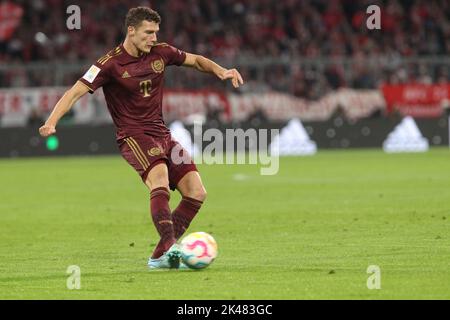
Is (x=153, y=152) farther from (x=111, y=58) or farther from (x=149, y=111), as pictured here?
(x=111, y=58)

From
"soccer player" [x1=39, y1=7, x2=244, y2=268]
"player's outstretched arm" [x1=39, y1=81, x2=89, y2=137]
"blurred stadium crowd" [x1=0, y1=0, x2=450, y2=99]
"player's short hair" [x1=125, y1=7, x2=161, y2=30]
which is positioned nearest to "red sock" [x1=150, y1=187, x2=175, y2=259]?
"soccer player" [x1=39, y1=7, x2=244, y2=268]

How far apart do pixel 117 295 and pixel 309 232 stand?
5358mm

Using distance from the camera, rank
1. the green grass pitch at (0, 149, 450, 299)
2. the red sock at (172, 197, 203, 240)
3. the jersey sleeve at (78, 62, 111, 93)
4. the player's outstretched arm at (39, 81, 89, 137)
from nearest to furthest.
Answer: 1. the green grass pitch at (0, 149, 450, 299)
2. the player's outstretched arm at (39, 81, 89, 137)
3. the jersey sleeve at (78, 62, 111, 93)
4. the red sock at (172, 197, 203, 240)

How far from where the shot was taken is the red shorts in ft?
36.4

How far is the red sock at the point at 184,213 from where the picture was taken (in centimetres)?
1144

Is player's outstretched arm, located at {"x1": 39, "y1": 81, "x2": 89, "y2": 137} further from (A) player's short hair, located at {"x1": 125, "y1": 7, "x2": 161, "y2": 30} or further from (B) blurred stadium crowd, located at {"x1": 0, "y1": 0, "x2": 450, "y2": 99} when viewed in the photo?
(B) blurred stadium crowd, located at {"x1": 0, "y1": 0, "x2": 450, "y2": 99}

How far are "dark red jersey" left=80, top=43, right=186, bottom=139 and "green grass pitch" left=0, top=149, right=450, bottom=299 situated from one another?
140 cm

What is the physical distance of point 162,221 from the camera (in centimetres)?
Result: 1087

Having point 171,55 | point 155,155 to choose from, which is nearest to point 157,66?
point 171,55

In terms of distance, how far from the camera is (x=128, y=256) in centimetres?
1216

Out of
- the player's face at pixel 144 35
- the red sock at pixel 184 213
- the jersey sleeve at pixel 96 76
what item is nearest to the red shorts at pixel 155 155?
the red sock at pixel 184 213

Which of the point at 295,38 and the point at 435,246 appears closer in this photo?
the point at 435,246
